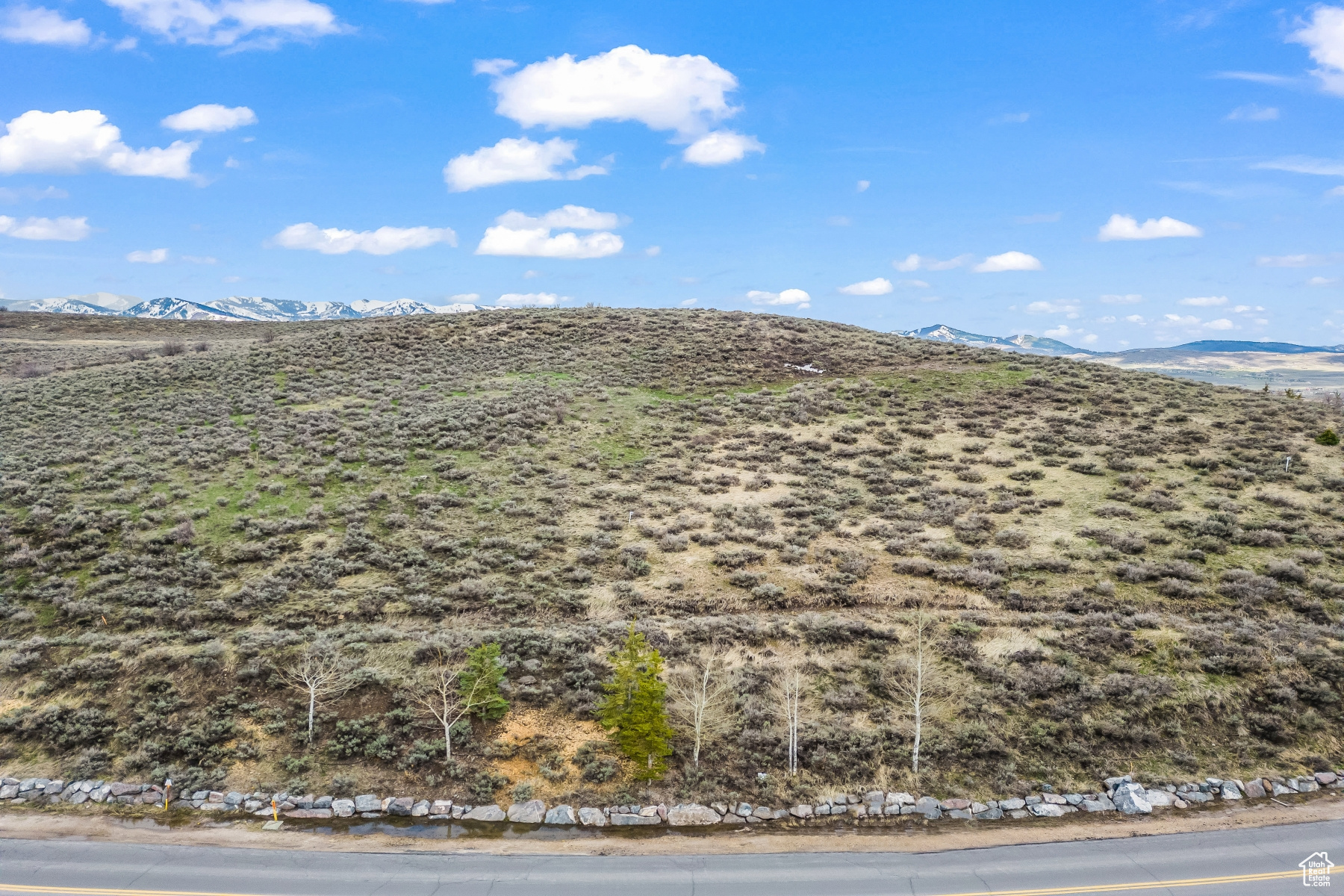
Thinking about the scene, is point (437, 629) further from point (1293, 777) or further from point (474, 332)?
point (474, 332)

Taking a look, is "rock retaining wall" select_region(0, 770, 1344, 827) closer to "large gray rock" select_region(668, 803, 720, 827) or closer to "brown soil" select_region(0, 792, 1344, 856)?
"large gray rock" select_region(668, 803, 720, 827)

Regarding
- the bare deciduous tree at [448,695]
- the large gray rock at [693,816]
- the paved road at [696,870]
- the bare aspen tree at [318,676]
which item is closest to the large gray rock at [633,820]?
the large gray rock at [693,816]

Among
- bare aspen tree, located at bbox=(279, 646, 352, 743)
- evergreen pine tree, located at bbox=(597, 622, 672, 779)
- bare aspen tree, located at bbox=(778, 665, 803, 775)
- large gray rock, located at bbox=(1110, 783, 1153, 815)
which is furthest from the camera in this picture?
bare aspen tree, located at bbox=(279, 646, 352, 743)

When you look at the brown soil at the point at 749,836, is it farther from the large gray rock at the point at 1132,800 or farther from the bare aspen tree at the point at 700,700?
the bare aspen tree at the point at 700,700

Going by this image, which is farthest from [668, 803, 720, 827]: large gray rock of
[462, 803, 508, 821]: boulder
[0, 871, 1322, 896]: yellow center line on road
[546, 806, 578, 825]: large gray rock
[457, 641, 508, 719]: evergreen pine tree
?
[457, 641, 508, 719]: evergreen pine tree

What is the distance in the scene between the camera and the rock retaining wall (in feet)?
47.6

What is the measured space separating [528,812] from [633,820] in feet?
8.11

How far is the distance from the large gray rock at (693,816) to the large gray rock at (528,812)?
3.00 meters

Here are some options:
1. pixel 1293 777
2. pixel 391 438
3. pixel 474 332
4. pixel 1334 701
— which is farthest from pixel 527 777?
pixel 474 332

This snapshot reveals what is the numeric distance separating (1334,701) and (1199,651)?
2.83m

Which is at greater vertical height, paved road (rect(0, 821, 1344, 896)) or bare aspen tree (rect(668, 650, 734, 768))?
bare aspen tree (rect(668, 650, 734, 768))

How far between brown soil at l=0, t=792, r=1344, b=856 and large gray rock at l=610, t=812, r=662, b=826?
18.5 inches

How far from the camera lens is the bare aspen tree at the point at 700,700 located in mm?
16250

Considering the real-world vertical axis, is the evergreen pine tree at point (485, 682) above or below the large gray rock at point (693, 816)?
above
